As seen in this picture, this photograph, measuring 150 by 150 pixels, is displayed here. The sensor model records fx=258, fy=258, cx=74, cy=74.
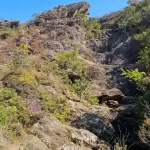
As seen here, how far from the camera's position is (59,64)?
20719 mm

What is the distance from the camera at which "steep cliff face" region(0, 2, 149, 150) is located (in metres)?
11.8

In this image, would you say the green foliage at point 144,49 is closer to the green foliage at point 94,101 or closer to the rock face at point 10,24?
the green foliage at point 94,101

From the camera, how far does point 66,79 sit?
18.8m

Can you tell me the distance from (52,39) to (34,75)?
1400 cm

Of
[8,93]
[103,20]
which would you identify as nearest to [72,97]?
[8,93]

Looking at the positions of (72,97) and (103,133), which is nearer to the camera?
(103,133)

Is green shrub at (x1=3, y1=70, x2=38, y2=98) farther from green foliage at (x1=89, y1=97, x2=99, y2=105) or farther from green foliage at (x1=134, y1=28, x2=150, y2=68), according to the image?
green foliage at (x1=134, y1=28, x2=150, y2=68)

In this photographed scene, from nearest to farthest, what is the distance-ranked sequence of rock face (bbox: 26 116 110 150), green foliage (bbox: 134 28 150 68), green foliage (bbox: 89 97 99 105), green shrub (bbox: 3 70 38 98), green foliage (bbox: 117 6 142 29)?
rock face (bbox: 26 116 110 150)
green shrub (bbox: 3 70 38 98)
green foliage (bbox: 89 97 99 105)
green foliage (bbox: 134 28 150 68)
green foliage (bbox: 117 6 142 29)

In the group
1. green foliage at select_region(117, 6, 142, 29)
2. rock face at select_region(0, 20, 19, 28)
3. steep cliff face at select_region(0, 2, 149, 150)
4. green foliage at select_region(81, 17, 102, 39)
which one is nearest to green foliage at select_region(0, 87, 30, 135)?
steep cliff face at select_region(0, 2, 149, 150)

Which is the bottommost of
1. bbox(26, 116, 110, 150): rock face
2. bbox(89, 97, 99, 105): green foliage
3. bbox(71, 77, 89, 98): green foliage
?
bbox(26, 116, 110, 150): rock face

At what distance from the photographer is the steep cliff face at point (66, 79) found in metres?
11.8

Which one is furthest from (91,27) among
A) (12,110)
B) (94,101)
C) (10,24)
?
(12,110)

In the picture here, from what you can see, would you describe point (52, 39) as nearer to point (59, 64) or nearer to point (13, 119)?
point (59, 64)

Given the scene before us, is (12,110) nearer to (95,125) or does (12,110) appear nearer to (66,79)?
(95,125)
